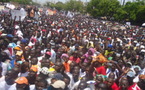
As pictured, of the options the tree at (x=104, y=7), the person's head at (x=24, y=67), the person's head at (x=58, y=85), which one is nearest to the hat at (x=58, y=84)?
the person's head at (x=58, y=85)

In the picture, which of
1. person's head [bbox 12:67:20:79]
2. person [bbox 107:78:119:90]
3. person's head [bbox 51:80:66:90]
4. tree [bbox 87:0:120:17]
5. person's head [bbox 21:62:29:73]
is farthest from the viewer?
tree [bbox 87:0:120:17]

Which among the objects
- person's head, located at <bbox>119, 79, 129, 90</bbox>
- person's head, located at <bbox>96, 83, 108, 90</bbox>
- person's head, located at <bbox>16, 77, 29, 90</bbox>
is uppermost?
person's head, located at <bbox>16, 77, 29, 90</bbox>

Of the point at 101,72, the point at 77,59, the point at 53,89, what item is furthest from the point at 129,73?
the point at 77,59

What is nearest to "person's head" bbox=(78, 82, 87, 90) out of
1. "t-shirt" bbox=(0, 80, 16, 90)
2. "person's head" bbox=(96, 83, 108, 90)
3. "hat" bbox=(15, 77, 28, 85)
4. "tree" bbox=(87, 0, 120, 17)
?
"person's head" bbox=(96, 83, 108, 90)

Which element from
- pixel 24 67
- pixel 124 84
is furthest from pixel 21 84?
pixel 124 84

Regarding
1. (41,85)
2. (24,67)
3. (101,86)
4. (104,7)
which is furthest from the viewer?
(104,7)

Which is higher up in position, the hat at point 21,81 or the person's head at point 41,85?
the hat at point 21,81

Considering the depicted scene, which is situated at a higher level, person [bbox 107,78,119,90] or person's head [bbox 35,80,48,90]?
person's head [bbox 35,80,48,90]

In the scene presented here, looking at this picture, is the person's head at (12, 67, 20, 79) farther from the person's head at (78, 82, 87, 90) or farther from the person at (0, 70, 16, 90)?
the person's head at (78, 82, 87, 90)

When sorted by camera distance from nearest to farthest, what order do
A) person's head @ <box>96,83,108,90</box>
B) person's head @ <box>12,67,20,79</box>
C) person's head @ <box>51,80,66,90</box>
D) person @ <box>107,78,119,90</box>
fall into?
person's head @ <box>51,80,66,90</box> < person's head @ <box>96,83,108,90</box> < person @ <box>107,78,119,90</box> < person's head @ <box>12,67,20,79</box>

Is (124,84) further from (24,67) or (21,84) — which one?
(24,67)

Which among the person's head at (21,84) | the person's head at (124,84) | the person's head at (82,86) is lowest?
the person's head at (82,86)

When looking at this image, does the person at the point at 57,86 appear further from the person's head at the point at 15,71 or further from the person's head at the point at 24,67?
the person's head at the point at 24,67

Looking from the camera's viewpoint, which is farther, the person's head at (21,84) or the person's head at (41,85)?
the person's head at (41,85)
